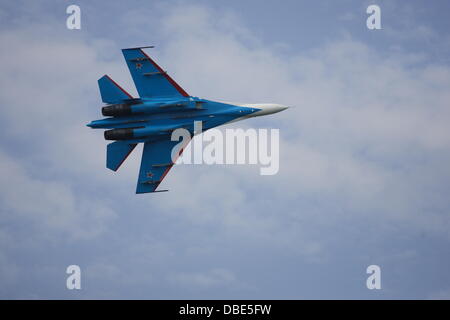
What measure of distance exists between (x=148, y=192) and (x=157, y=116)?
6.69 meters

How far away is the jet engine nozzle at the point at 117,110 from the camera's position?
67.4 metres

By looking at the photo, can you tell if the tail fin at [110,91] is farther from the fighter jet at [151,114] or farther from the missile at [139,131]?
the missile at [139,131]

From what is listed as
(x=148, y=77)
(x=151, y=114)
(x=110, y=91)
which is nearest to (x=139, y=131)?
(x=151, y=114)

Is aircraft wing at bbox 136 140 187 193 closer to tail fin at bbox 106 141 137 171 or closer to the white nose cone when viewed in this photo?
tail fin at bbox 106 141 137 171

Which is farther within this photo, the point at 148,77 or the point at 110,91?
the point at 148,77

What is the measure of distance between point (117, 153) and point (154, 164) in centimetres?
323

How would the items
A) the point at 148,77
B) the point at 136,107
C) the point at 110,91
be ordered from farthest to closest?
1. the point at 148,77
2. the point at 110,91
3. the point at 136,107

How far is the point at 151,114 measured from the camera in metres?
68.0

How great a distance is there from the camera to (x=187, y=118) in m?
68.1

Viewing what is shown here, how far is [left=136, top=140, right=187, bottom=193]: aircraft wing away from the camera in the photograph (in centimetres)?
6950

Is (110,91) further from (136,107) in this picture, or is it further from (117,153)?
(117,153)

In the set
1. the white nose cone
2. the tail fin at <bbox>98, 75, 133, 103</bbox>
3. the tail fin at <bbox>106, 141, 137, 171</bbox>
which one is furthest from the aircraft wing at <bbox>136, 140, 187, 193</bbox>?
the white nose cone
